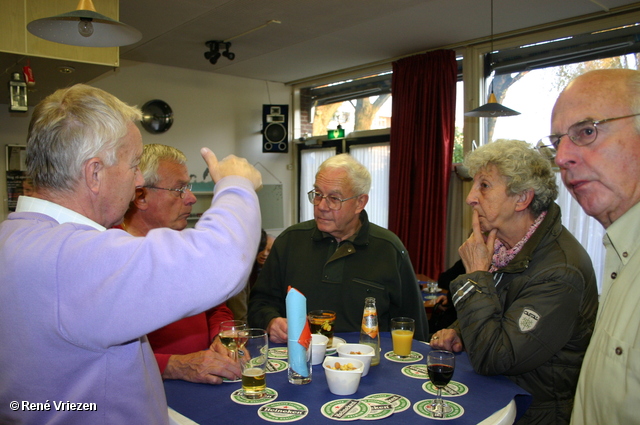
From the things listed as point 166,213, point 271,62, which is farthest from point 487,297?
point 271,62

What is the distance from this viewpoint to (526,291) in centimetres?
176

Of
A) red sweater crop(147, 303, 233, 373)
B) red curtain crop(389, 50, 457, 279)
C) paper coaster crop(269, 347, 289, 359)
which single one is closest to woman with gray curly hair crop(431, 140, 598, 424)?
paper coaster crop(269, 347, 289, 359)

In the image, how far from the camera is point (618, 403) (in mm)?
1107

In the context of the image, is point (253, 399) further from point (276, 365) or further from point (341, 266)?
point (341, 266)

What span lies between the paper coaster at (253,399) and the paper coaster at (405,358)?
0.55 metres

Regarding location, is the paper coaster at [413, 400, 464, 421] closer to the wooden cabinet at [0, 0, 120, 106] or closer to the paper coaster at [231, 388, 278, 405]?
the paper coaster at [231, 388, 278, 405]

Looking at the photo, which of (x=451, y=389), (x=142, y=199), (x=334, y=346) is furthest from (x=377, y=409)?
(x=142, y=199)

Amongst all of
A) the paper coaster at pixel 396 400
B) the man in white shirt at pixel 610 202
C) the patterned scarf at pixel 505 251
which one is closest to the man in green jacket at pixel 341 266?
the patterned scarf at pixel 505 251

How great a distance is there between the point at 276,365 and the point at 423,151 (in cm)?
463

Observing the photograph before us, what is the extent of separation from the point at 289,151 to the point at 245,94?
1193 millimetres

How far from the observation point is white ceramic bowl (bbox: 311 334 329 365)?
70.0 inches

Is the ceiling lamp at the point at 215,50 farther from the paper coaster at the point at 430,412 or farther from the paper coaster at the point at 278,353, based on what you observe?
the paper coaster at the point at 430,412

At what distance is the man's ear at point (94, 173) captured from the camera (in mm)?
1071

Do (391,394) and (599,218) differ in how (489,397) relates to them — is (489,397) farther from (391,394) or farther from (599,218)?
(599,218)
